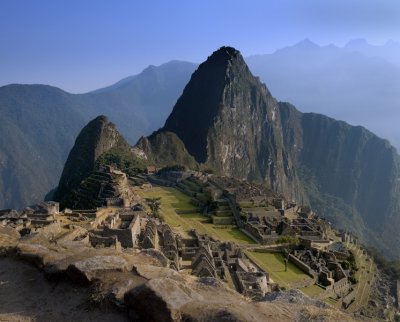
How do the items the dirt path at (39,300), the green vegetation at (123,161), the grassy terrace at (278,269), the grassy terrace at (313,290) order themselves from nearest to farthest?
the dirt path at (39,300) < the grassy terrace at (313,290) < the grassy terrace at (278,269) < the green vegetation at (123,161)

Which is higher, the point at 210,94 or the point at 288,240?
the point at 210,94

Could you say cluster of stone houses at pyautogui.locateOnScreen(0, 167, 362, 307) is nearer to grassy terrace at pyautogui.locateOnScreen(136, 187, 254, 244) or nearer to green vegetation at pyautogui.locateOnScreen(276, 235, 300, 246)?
green vegetation at pyautogui.locateOnScreen(276, 235, 300, 246)

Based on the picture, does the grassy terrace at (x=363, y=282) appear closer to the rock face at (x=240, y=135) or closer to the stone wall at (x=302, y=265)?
the stone wall at (x=302, y=265)

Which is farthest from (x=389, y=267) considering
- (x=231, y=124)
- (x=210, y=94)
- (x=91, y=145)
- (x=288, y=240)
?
(x=210, y=94)

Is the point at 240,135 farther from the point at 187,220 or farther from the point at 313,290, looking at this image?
the point at 313,290

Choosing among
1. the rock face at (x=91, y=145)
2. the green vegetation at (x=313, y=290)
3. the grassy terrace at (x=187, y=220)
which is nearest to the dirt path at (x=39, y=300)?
the green vegetation at (x=313, y=290)

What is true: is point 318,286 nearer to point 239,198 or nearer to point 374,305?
point 374,305

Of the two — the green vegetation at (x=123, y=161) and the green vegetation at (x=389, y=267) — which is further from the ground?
the green vegetation at (x=123, y=161)
